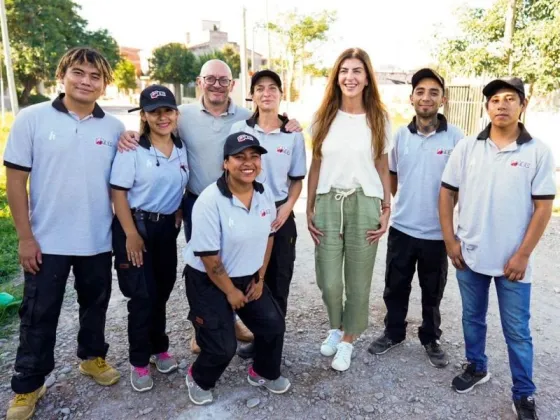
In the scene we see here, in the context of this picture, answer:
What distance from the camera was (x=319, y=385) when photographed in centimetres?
332

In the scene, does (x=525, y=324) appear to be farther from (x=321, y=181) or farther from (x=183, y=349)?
(x=183, y=349)

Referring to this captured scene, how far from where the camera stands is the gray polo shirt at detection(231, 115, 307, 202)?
130 inches

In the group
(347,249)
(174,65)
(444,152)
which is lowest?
(347,249)

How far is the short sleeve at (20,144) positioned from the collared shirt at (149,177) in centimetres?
49

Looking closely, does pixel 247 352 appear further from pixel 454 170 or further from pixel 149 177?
pixel 454 170

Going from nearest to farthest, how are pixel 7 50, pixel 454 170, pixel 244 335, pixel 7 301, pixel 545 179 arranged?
pixel 545 179, pixel 454 170, pixel 244 335, pixel 7 301, pixel 7 50

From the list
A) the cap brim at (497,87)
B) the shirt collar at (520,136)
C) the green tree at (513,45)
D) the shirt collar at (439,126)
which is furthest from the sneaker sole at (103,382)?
the green tree at (513,45)

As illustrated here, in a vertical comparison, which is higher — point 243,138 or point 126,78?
point 126,78

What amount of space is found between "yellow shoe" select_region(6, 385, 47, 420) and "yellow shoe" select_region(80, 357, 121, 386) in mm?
378

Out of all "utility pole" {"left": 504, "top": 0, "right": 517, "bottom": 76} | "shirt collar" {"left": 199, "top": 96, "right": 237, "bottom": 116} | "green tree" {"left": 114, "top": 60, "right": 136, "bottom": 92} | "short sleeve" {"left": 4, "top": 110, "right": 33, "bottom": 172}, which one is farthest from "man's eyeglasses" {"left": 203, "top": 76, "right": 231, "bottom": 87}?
"green tree" {"left": 114, "top": 60, "right": 136, "bottom": 92}

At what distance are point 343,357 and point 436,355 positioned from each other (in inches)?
27.6

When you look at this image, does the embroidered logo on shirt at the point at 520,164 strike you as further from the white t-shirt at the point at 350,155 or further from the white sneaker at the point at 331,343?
the white sneaker at the point at 331,343

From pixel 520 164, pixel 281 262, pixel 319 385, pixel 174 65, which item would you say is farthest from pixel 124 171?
pixel 174 65

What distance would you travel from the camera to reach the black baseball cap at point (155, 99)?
3018 mm
